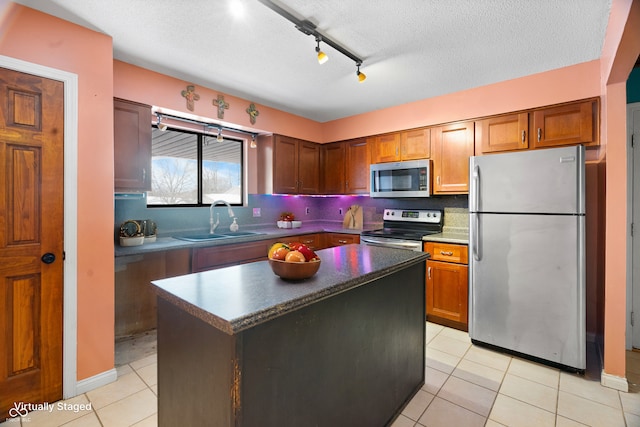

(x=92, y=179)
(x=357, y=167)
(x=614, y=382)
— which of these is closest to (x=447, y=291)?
(x=614, y=382)

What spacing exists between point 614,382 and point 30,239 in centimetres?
409

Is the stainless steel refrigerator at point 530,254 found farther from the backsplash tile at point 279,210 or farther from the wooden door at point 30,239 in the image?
the wooden door at point 30,239

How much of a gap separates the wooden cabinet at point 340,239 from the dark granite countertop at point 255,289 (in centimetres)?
204

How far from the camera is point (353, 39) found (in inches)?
87.4

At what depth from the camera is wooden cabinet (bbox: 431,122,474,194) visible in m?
3.19

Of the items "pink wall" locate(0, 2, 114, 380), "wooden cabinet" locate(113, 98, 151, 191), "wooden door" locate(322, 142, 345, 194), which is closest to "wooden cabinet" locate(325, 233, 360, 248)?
"wooden door" locate(322, 142, 345, 194)

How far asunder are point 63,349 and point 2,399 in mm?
352

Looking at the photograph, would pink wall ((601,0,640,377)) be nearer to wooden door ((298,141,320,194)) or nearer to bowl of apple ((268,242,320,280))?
bowl of apple ((268,242,320,280))

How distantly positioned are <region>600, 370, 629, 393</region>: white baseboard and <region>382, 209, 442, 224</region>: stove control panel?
193 cm

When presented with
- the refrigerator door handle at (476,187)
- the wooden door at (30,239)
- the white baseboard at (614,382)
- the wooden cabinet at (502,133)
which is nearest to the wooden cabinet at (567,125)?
the wooden cabinet at (502,133)

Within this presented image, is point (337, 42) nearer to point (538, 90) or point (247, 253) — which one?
point (538, 90)

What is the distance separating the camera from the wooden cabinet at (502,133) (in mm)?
2861

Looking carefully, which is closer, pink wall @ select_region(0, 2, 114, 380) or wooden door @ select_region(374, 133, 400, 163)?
pink wall @ select_region(0, 2, 114, 380)

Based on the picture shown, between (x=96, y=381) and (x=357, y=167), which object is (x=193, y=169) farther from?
(x=96, y=381)
